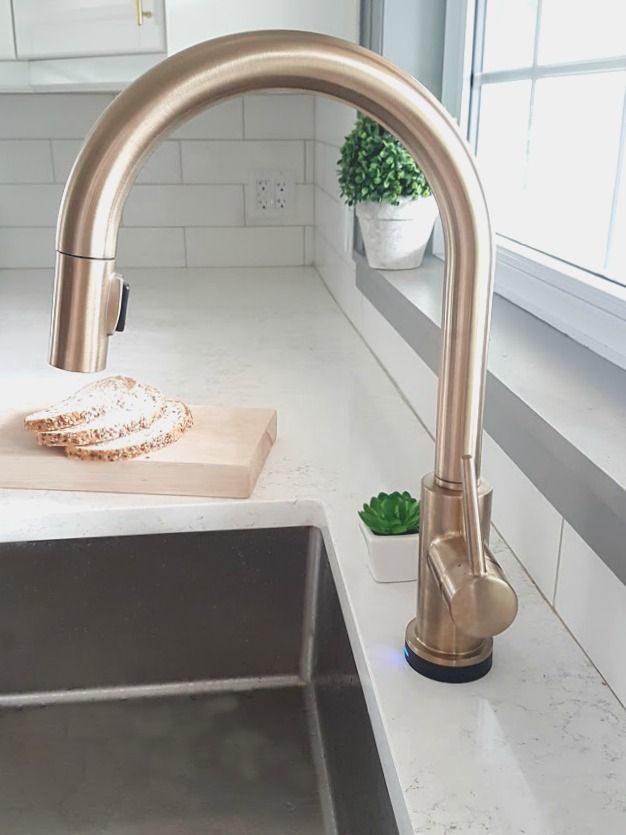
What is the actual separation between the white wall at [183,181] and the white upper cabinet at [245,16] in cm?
55

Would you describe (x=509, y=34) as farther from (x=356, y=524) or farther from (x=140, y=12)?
(x=356, y=524)

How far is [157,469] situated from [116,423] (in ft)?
0.27

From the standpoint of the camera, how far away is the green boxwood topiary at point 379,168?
129 centimetres

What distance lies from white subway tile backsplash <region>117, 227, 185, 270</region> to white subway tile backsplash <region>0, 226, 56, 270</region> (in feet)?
0.58

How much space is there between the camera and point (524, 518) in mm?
753

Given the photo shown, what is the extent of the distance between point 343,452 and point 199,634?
0.85 feet

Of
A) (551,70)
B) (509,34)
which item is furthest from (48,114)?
(551,70)

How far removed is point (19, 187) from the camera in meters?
2.13

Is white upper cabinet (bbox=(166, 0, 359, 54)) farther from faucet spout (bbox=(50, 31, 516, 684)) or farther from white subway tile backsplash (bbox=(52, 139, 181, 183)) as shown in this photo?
faucet spout (bbox=(50, 31, 516, 684))

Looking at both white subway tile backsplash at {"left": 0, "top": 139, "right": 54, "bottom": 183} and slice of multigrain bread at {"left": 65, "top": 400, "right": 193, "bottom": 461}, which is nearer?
slice of multigrain bread at {"left": 65, "top": 400, "right": 193, "bottom": 461}

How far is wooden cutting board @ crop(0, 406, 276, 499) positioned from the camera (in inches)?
34.5

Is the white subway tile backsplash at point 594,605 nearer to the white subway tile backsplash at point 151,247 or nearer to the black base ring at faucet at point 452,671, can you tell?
the black base ring at faucet at point 452,671

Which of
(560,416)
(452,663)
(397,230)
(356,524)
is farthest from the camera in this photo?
(397,230)

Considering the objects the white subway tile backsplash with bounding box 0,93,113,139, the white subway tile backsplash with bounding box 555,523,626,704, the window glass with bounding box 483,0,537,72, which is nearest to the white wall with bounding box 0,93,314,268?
the white subway tile backsplash with bounding box 0,93,113,139
